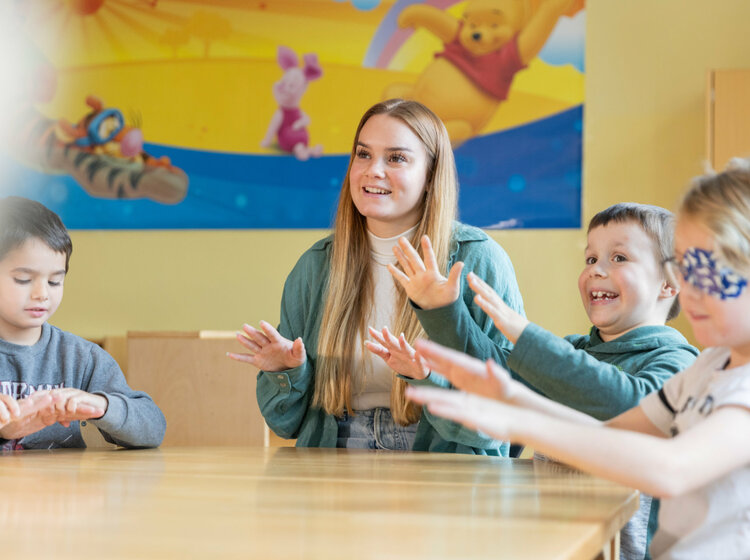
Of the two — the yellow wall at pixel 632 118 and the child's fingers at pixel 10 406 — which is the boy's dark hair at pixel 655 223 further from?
the yellow wall at pixel 632 118

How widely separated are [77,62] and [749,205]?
139 inches

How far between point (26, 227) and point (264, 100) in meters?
2.15

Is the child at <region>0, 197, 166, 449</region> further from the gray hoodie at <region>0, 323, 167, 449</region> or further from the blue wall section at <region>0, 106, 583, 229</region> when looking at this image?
the blue wall section at <region>0, 106, 583, 229</region>

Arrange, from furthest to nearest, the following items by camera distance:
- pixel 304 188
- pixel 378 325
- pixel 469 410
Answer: pixel 304 188
pixel 378 325
pixel 469 410

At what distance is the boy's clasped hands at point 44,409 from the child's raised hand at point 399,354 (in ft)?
1.60

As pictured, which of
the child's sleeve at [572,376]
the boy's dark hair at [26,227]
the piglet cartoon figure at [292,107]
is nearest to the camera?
the child's sleeve at [572,376]

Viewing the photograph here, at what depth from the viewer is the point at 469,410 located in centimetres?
77

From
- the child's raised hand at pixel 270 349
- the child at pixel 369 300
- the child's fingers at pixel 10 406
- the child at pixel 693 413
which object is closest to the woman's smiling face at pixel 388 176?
the child at pixel 369 300

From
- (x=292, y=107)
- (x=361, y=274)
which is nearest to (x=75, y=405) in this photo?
(x=361, y=274)

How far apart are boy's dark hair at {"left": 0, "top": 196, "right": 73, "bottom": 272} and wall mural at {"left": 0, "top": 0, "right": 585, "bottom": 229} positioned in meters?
1.97

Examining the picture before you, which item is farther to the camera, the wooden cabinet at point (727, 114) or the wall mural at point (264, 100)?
the wall mural at point (264, 100)

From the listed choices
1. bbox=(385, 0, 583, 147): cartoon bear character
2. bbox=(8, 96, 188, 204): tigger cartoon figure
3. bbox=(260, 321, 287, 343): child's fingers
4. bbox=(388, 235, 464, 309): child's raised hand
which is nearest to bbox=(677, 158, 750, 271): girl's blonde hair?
bbox=(388, 235, 464, 309): child's raised hand

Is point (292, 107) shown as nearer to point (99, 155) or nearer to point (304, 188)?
point (304, 188)

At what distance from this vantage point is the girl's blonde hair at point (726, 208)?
89 centimetres
